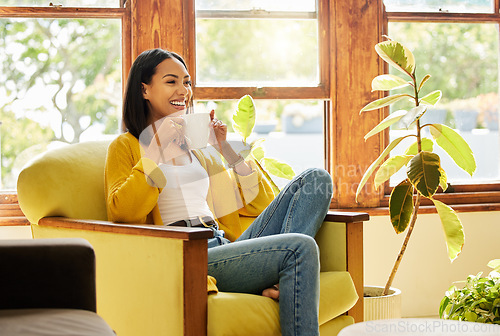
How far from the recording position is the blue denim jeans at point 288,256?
1.75 meters

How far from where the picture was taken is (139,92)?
2262 mm

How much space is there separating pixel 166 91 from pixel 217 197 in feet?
1.48

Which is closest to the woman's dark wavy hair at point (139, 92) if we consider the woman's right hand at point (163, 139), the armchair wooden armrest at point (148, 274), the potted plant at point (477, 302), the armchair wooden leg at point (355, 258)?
the woman's right hand at point (163, 139)

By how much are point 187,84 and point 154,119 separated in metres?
0.18

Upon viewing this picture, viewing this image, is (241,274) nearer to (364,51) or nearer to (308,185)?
(308,185)

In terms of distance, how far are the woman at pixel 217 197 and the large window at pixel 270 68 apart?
71 centimetres

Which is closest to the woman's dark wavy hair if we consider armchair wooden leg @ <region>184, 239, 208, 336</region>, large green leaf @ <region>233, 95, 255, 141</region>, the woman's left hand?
the woman's left hand

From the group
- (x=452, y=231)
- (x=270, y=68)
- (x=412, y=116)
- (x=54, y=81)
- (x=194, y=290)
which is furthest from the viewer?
(x=270, y=68)

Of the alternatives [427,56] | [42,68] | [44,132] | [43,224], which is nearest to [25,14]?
[42,68]

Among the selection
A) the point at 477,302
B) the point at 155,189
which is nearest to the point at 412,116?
the point at 477,302

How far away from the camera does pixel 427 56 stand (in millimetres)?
3287

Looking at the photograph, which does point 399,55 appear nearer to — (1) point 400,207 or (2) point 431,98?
(2) point 431,98

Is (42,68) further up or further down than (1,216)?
further up

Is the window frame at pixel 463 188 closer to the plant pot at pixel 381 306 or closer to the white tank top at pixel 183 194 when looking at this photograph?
the plant pot at pixel 381 306
